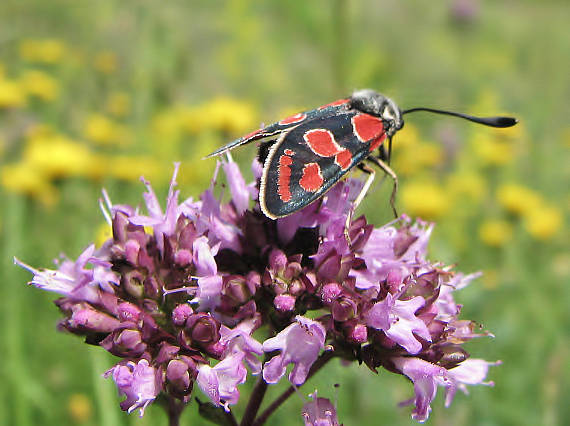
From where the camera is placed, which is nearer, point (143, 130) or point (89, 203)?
point (89, 203)

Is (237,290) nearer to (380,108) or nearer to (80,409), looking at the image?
(380,108)

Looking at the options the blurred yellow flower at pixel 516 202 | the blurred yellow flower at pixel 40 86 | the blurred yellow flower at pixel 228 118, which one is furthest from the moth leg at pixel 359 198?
the blurred yellow flower at pixel 40 86

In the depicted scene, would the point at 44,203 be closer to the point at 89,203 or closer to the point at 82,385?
the point at 89,203

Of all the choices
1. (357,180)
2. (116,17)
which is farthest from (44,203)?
(116,17)

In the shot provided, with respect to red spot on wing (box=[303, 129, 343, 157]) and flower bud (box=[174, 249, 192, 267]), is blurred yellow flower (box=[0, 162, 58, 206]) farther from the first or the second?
red spot on wing (box=[303, 129, 343, 157])

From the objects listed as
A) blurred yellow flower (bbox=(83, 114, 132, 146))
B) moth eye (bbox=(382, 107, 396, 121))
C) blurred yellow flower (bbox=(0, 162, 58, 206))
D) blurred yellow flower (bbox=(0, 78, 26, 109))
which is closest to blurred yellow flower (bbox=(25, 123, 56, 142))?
blurred yellow flower (bbox=(0, 78, 26, 109))

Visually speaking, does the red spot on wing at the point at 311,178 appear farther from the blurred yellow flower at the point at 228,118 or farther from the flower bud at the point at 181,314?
the blurred yellow flower at the point at 228,118
